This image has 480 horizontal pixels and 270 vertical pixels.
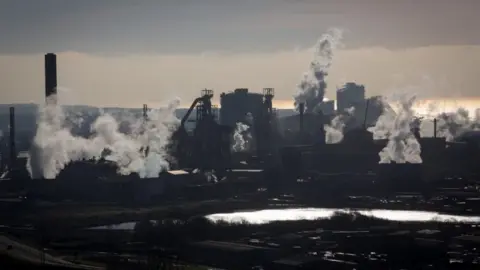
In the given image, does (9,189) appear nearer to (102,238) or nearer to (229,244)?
(102,238)

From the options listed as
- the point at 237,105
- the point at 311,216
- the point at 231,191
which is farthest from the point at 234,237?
the point at 237,105

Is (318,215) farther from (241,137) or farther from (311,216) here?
(241,137)

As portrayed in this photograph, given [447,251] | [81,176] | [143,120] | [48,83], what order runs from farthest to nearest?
[143,120]
[48,83]
[81,176]
[447,251]

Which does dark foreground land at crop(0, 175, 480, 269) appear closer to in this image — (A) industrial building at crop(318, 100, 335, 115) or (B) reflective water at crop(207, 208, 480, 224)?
(B) reflective water at crop(207, 208, 480, 224)

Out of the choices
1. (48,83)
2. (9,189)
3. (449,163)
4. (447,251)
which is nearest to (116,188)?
(9,189)

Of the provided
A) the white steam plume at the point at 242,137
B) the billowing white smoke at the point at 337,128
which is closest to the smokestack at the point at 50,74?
the white steam plume at the point at 242,137

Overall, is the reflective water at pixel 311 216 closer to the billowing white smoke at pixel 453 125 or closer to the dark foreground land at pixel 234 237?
the dark foreground land at pixel 234 237
